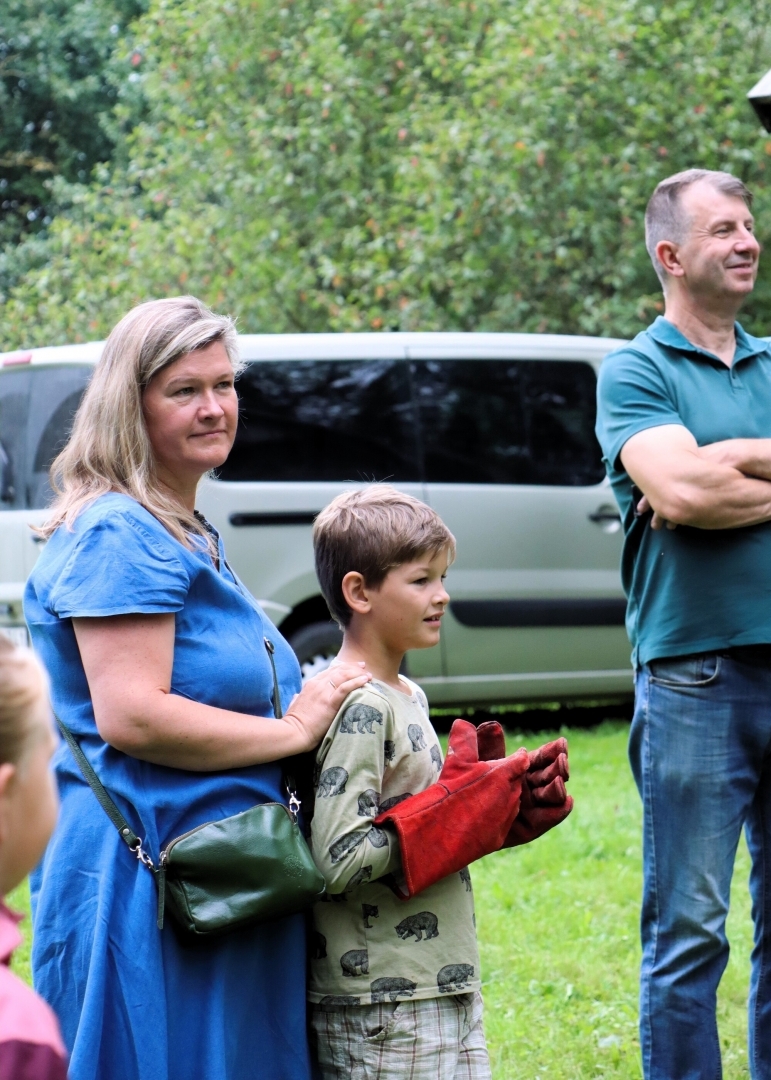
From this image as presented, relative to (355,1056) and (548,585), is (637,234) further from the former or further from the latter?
(355,1056)

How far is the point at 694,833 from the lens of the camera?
9.26ft

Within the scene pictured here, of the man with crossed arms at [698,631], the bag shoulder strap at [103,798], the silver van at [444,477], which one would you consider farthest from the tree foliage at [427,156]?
the bag shoulder strap at [103,798]

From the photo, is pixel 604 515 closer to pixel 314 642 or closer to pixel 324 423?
pixel 324 423

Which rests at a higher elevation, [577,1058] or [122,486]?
[122,486]

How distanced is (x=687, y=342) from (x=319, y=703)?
4.28 feet

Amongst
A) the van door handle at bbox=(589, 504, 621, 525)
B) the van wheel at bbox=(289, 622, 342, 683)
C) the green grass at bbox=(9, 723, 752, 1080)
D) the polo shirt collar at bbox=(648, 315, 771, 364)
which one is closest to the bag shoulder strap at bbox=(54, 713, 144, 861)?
the polo shirt collar at bbox=(648, 315, 771, 364)

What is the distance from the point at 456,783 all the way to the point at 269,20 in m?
10.1

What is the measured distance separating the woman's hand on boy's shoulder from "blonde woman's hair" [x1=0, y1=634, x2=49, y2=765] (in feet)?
2.70

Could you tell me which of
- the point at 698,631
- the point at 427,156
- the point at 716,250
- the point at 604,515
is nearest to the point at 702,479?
the point at 698,631

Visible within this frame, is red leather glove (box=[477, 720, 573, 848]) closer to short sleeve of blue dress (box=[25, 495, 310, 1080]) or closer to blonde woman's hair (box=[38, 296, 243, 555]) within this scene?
short sleeve of blue dress (box=[25, 495, 310, 1080])

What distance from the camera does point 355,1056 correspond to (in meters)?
2.18

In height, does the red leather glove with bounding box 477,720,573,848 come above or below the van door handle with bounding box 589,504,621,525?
above

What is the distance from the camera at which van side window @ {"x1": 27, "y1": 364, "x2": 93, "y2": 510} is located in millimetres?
6727

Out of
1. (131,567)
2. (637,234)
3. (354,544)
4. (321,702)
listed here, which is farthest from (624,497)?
(637,234)
